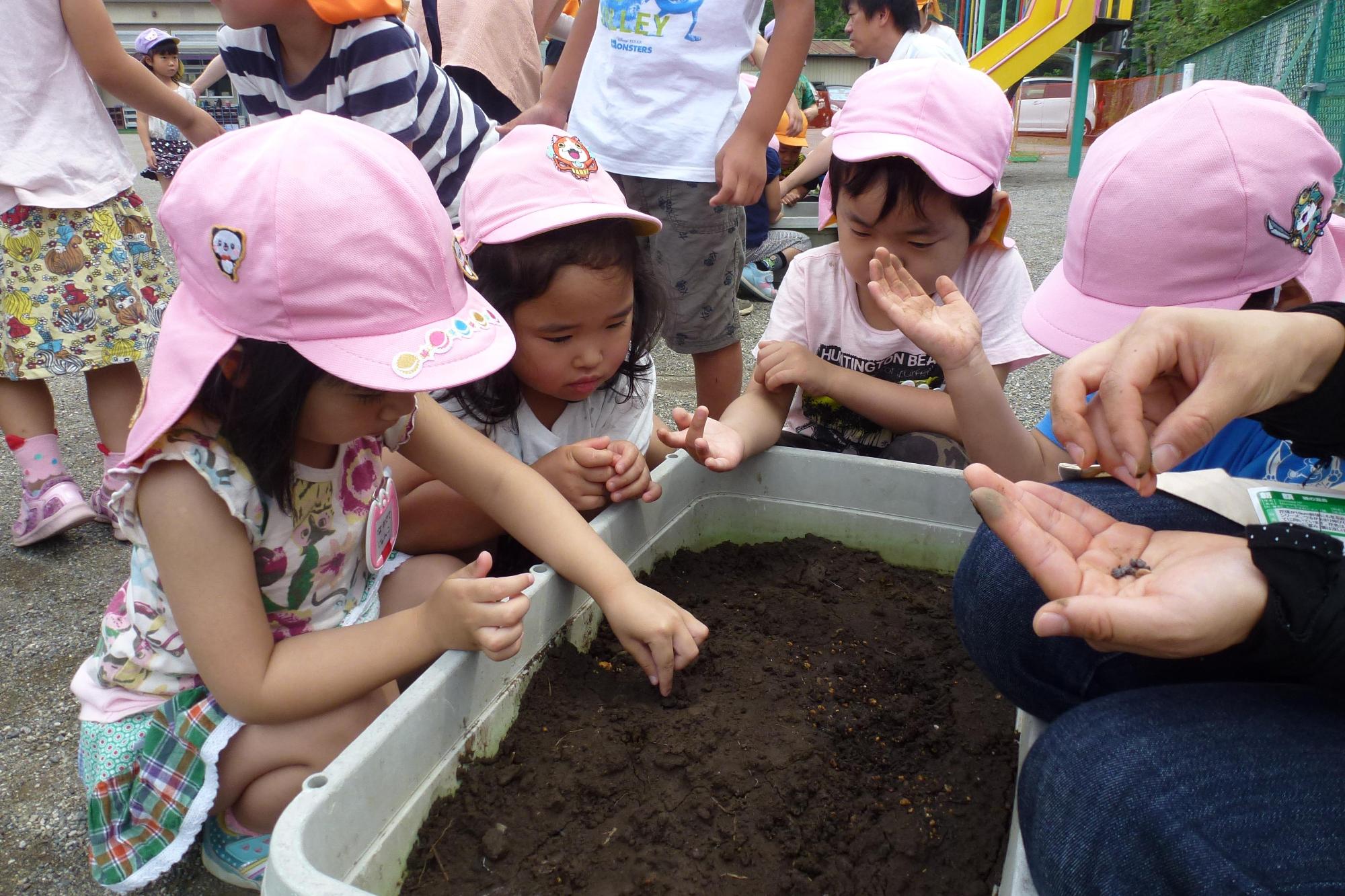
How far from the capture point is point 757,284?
4.46 meters

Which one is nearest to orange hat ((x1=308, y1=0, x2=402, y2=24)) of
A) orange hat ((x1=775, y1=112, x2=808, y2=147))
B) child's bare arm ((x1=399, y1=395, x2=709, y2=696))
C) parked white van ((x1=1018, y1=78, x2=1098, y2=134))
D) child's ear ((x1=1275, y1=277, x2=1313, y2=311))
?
child's bare arm ((x1=399, y1=395, x2=709, y2=696))

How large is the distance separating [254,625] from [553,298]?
639 millimetres

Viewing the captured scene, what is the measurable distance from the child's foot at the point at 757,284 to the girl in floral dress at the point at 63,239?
8.89 ft

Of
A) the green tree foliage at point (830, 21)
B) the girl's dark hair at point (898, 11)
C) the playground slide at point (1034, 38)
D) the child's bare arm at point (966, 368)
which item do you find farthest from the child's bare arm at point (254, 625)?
the green tree foliage at point (830, 21)

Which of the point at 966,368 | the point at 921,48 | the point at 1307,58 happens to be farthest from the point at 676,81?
the point at 1307,58

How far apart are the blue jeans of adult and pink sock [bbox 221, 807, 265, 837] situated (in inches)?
36.6

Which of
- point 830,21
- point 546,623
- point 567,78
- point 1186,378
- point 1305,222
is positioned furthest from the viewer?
point 830,21

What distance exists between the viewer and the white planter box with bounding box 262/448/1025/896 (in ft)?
2.93

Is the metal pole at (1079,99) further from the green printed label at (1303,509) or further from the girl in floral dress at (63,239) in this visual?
the green printed label at (1303,509)

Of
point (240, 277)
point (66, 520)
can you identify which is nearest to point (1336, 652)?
point (240, 277)

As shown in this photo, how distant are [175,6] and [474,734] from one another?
1190 inches

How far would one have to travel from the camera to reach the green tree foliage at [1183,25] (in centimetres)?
907

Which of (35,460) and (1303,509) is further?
(35,460)

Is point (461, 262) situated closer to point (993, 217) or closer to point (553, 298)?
point (553, 298)
